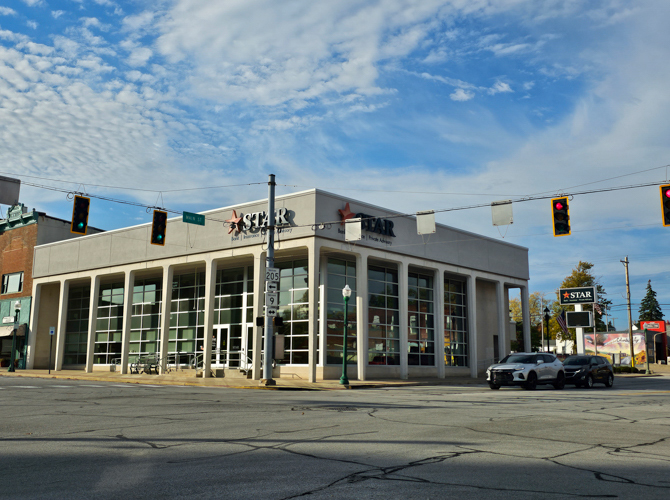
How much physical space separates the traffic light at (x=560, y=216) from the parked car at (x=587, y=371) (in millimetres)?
10570

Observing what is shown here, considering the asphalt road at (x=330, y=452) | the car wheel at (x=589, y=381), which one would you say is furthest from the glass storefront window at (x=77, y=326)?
the car wheel at (x=589, y=381)

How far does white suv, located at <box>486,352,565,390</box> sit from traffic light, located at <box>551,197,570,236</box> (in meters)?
7.99

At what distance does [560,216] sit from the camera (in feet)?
64.5

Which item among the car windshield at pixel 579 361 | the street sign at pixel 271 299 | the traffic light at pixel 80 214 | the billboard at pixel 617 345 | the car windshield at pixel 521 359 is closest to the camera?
the traffic light at pixel 80 214

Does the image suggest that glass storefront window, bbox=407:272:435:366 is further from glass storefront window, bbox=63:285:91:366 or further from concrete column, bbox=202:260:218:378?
glass storefront window, bbox=63:285:91:366

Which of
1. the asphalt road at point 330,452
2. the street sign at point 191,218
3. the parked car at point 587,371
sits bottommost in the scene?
the asphalt road at point 330,452

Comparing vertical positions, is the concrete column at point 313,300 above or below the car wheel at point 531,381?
above

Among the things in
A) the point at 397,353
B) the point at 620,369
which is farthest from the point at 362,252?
the point at 620,369

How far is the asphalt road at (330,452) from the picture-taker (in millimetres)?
6402

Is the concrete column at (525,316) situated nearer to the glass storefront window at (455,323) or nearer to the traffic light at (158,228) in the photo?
the glass storefront window at (455,323)

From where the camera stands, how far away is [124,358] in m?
39.2

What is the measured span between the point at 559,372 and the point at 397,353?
12.3 metres

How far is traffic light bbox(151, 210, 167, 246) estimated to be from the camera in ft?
76.6

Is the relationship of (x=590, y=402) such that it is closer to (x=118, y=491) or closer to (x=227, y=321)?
(x=118, y=491)
